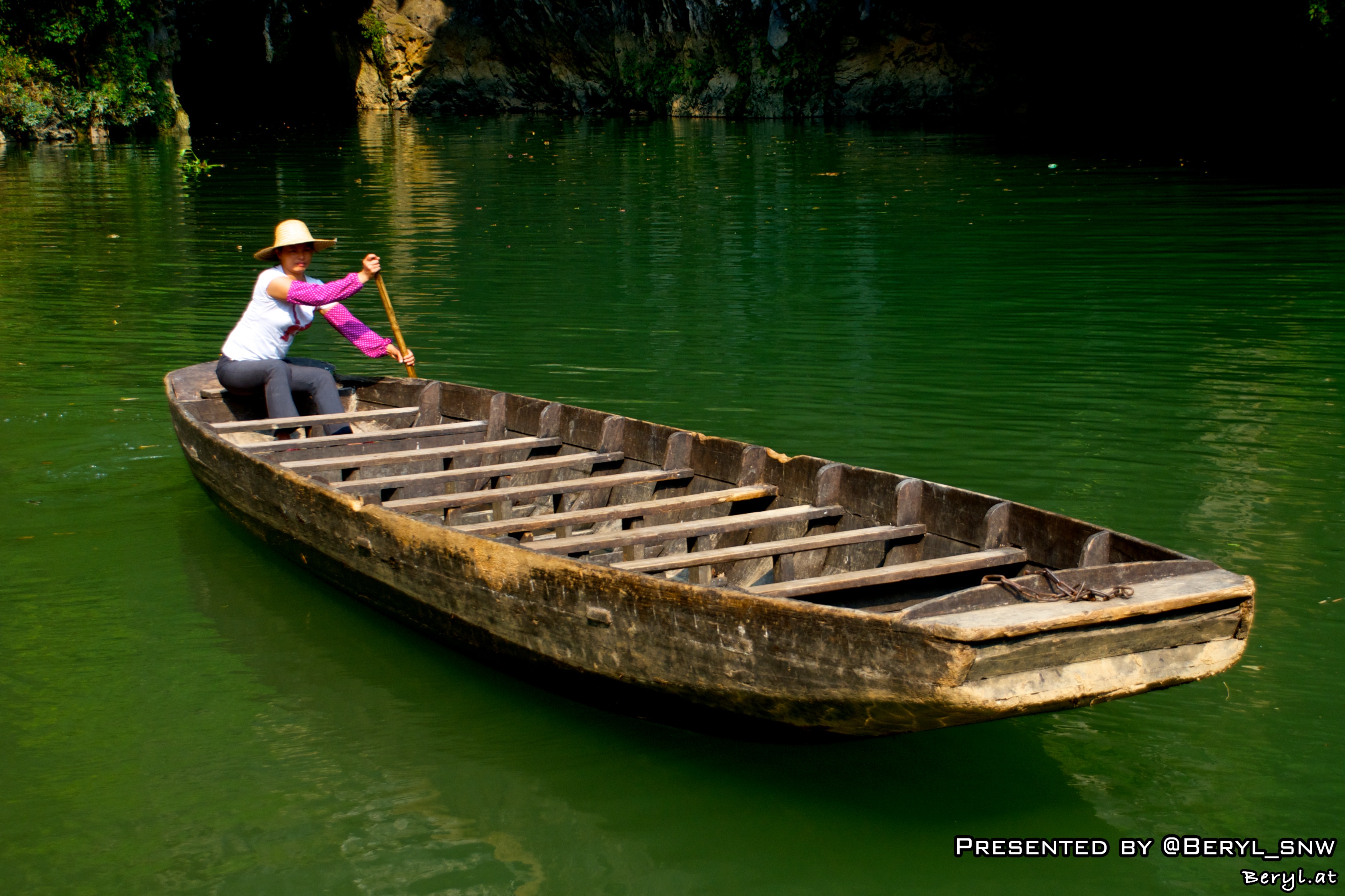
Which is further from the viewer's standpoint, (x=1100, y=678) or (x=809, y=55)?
(x=809, y=55)

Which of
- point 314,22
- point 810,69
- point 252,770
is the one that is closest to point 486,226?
point 252,770

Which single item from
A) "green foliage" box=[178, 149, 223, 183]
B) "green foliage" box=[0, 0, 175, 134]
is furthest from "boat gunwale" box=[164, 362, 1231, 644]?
"green foliage" box=[0, 0, 175, 134]

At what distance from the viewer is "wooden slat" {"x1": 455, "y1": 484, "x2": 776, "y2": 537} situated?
529 centimetres

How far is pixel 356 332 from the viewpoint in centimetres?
751

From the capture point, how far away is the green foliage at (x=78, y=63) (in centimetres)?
2980

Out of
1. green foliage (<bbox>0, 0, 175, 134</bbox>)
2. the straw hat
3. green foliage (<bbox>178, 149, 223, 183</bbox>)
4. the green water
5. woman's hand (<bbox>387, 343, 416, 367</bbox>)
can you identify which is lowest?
the green water

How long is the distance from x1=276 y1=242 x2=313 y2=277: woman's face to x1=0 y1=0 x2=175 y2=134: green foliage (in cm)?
2725

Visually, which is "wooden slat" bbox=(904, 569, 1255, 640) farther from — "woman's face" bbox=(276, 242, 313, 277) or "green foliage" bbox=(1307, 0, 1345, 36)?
"green foliage" bbox=(1307, 0, 1345, 36)

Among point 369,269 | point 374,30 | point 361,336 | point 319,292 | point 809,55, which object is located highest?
point 374,30

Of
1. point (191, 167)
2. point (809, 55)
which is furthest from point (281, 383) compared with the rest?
point (809, 55)

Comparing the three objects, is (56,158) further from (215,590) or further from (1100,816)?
(1100,816)

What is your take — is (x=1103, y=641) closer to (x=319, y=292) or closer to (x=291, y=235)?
(x=319, y=292)

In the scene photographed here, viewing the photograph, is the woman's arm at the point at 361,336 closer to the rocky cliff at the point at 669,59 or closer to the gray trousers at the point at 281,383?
the gray trousers at the point at 281,383

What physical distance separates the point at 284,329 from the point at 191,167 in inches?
705
